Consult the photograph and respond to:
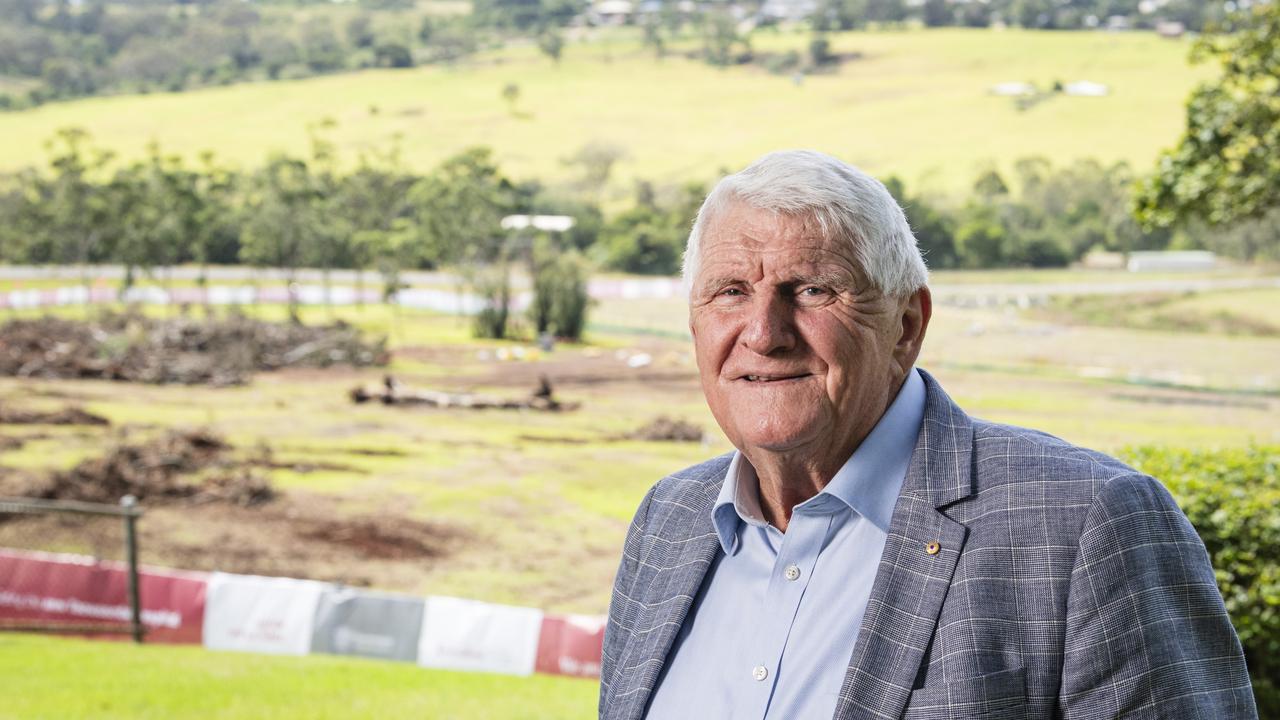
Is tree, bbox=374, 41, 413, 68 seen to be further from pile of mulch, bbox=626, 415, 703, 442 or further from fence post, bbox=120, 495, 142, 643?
fence post, bbox=120, 495, 142, 643

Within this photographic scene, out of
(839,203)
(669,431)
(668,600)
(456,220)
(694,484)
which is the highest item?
(839,203)

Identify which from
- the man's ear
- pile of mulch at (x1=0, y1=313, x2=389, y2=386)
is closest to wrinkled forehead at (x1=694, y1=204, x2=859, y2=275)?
the man's ear

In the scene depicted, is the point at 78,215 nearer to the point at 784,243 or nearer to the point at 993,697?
the point at 784,243

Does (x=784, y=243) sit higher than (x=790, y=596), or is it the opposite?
(x=784, y=243)

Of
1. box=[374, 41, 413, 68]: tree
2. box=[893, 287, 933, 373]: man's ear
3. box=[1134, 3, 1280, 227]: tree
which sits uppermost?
box=[893, 287, 933, 373]: man's ear

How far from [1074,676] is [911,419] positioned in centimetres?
44

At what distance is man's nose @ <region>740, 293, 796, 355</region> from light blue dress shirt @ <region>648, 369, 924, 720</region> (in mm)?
186

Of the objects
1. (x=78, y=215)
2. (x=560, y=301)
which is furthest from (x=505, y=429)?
(x=78, y=215)

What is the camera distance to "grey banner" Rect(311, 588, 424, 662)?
449 inches

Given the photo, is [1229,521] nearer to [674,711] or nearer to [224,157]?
[674,711]

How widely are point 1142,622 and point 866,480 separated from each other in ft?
1.31

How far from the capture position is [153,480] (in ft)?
72.7

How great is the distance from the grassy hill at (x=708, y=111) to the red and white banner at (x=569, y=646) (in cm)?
4257

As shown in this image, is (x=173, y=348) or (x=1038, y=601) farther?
(x=173, y=348)
